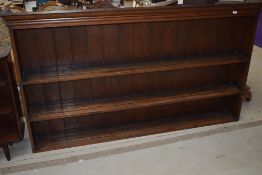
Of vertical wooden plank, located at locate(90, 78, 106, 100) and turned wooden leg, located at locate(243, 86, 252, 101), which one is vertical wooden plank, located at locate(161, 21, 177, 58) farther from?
turned wooden leg, located at locate(243, 86, 252, 101)

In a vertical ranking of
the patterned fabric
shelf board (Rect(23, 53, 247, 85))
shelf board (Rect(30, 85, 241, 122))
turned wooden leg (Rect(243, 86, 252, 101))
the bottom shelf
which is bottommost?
the bottom shelf

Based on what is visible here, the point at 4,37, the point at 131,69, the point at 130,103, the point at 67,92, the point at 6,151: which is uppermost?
the point at 4,37

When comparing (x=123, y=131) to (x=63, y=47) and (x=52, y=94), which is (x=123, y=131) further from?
(x=63, y=47)

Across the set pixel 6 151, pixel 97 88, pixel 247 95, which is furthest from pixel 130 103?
pixel 247 95

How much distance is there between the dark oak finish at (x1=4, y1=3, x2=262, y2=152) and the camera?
2034 millimetres

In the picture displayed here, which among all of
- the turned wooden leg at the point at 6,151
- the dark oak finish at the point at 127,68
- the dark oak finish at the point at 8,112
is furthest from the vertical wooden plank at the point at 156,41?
the turned wooden leg at the point at 6,151

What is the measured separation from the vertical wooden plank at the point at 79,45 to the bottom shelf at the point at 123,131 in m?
0.62

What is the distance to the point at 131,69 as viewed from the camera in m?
2.19

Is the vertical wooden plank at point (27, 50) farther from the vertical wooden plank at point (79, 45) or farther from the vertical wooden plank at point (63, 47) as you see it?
the vertical wooden plank at point (79, 45)

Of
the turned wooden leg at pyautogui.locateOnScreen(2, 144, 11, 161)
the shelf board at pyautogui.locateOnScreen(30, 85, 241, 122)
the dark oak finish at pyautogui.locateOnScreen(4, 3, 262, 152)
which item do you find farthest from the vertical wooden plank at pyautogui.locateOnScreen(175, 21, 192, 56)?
the turned wooden leg at pyautogui.locateOnScreen(2, 144, 11, 161)

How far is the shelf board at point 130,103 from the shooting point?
220cm

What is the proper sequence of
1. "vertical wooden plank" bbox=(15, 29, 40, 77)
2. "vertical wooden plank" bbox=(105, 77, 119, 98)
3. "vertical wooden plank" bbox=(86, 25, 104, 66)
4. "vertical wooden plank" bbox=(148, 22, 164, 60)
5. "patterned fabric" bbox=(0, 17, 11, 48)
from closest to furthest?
"vertical wooden plank" bbox=(15, 29, 40, 77), "vertical wooden plank" bbox=(86, 25, 104, 66), "vertical wooden plank" bbox=(148, 22, 164, 60), "vertical wooden plank" bbox=(105, 77, 119, 98), "patterned fabric" bbox=(0, 17, 11, 48)

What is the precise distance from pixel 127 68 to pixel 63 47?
19.7 inches

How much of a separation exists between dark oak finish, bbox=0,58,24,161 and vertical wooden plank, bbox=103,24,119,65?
714mm
